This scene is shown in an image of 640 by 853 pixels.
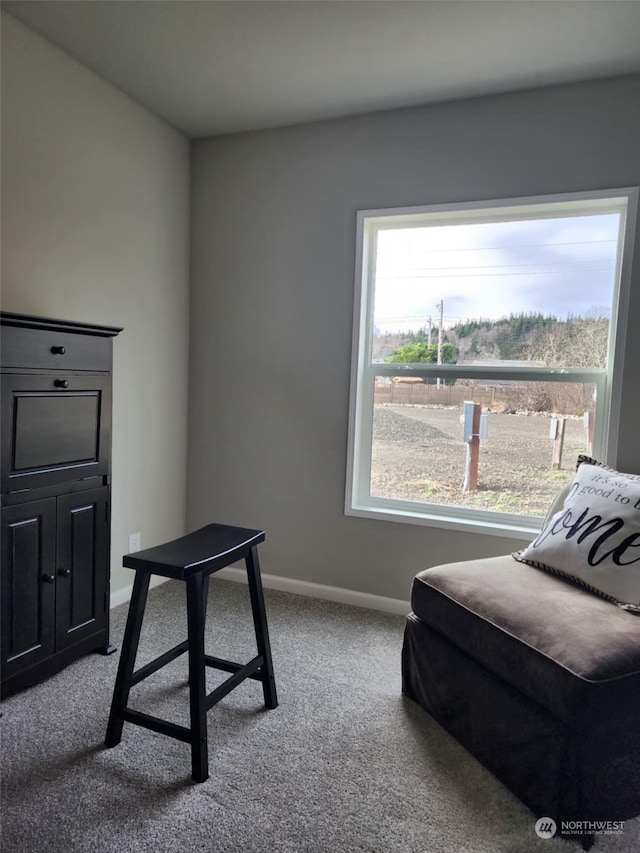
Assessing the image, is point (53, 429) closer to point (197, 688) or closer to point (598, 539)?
point (197, 688)

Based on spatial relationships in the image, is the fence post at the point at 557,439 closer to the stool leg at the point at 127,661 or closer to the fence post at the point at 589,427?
the fence post at the point at 589,427

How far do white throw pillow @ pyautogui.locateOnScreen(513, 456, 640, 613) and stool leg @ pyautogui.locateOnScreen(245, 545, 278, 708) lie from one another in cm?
98

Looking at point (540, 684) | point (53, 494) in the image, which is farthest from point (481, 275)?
point (53, 494)

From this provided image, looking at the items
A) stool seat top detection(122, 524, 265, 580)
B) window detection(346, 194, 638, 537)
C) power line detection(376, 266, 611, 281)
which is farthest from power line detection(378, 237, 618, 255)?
stool seat top detection(122, 524, 265, 580)

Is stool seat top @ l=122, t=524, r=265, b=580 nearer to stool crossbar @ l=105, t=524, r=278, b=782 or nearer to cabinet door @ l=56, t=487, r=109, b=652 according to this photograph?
stool crossbar @ l=105, t=524, r=278, b=782

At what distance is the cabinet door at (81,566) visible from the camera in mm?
2039

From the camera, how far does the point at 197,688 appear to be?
155 centimetres

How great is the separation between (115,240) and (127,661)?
1.92m

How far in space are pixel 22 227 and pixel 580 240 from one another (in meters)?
2.38

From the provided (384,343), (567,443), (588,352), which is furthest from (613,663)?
(384,343)

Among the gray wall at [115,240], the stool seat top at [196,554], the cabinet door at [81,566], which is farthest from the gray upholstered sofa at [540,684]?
the gray wall at [115,240]

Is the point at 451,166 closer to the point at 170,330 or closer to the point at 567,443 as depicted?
the point at 567,443

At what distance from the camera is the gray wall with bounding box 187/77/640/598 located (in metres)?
2.41

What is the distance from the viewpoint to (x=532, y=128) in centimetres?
242
